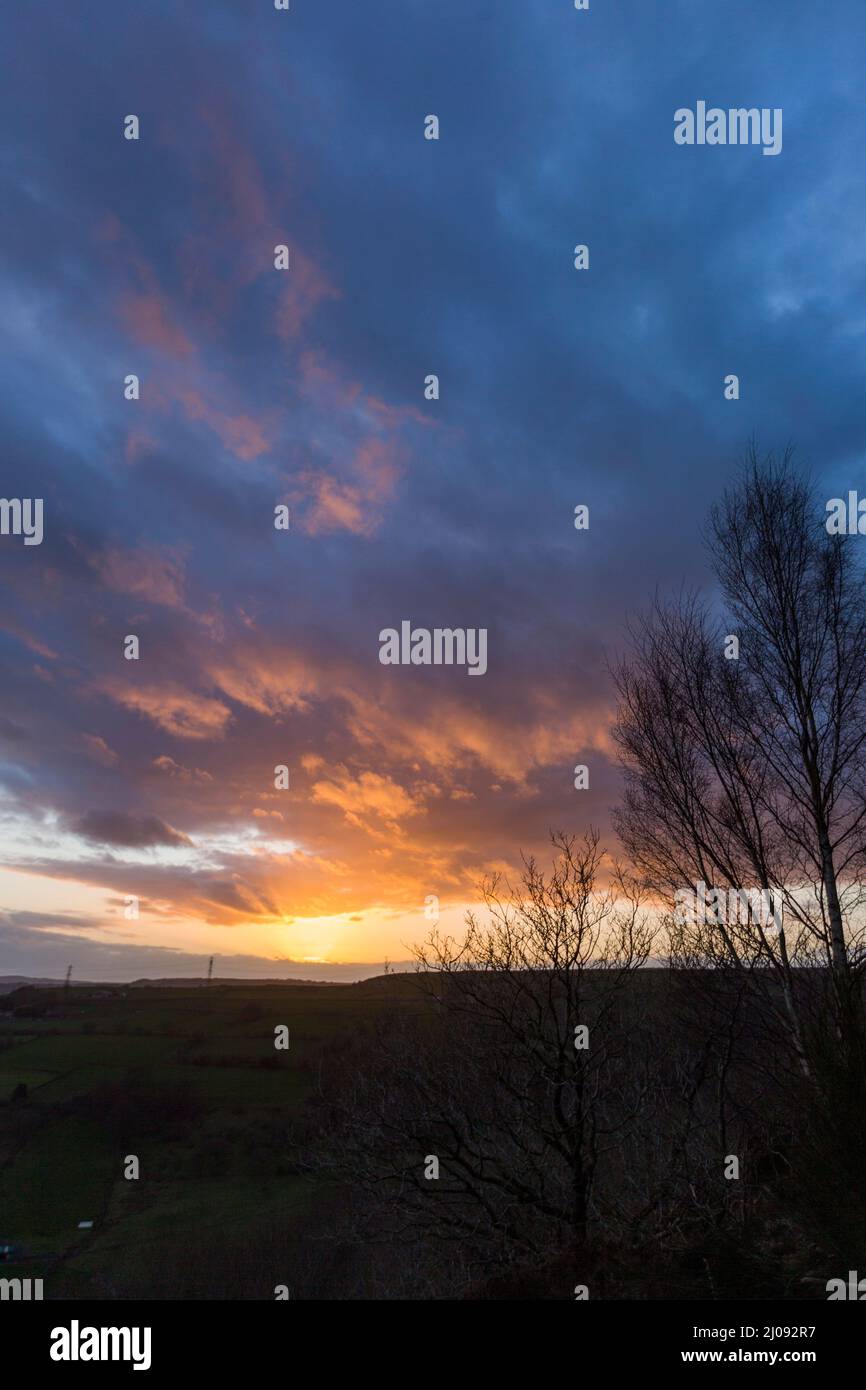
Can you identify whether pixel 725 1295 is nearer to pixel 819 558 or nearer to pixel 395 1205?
pixel 395 1205

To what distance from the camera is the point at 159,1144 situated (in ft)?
202

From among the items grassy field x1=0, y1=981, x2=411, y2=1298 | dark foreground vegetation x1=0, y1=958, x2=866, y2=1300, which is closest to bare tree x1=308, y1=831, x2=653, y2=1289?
dark foreground vegetation x1=0, y1=958, x2=866, y2=1300

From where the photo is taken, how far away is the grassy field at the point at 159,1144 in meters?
43.8

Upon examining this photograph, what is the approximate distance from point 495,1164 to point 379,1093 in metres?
2.98

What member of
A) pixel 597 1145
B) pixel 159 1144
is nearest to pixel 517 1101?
pixel 597 1145

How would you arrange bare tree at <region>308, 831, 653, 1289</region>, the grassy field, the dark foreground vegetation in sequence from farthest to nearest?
the grassy field
bare tree at <region>308, 831, 653, 1289</region>
the dark foreground vegetation

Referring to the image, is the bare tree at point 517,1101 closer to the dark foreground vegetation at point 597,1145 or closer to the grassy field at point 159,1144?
the dark foreground vegetation at point 597,1145

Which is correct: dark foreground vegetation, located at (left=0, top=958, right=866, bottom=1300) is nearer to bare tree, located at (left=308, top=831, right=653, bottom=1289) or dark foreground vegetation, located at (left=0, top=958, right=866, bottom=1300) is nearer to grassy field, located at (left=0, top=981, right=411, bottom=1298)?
bare tree, located at (left=308, top=831, right=653, bottom=1289)

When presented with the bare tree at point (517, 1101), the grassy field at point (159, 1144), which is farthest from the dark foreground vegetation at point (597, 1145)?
the grassy field at point (159, 1144)

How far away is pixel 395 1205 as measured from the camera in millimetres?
14969

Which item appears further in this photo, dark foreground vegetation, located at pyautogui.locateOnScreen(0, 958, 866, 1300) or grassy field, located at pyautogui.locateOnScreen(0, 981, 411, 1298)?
grassy field, located at pyautogui.locateOnScreen(0, 981, 411, 1298)

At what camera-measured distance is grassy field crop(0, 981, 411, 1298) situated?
144ft
